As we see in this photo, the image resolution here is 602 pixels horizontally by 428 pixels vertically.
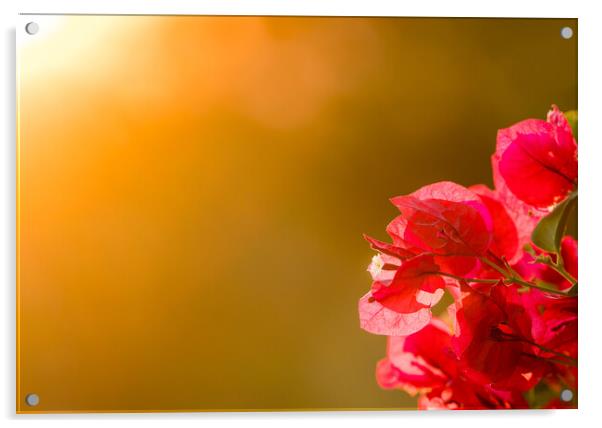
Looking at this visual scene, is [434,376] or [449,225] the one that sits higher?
[449,225]

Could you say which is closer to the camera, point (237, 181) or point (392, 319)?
point (392, 319)

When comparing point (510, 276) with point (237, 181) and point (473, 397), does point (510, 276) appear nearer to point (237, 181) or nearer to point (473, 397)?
point (473, 397)

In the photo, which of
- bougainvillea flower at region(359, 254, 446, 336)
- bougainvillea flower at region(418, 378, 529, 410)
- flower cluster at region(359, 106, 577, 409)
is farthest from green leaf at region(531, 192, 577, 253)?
bougainvillea flower at region(418, 378, 529, 410)

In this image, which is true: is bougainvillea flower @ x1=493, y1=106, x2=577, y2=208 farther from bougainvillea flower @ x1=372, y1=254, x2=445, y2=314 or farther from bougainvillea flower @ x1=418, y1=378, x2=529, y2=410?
bougainvillea flower @ x1=418, y1=378, x2=529, y2=410

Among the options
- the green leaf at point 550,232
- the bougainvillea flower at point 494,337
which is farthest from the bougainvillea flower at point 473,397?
the green leaf at point 550,232

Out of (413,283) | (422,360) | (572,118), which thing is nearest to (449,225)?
(413,283)

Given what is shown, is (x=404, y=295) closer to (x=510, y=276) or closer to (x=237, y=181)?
(x=510, y=276)

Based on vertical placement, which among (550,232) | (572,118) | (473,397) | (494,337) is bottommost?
(473,397)
